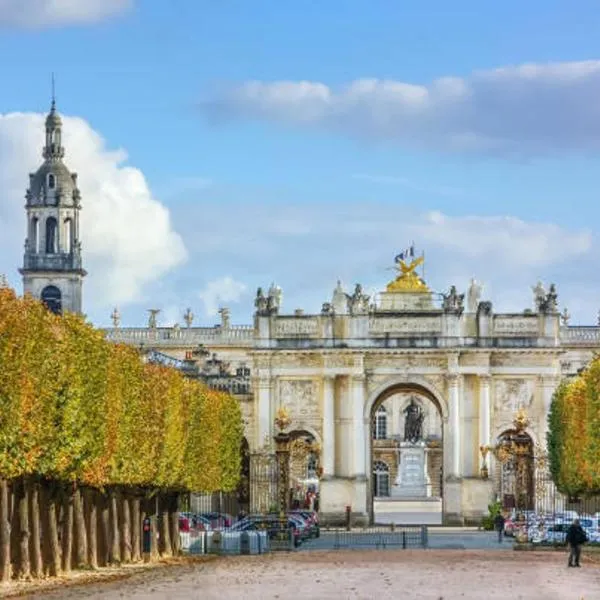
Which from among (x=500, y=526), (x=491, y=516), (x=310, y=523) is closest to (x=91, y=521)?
(x=500, y=526)

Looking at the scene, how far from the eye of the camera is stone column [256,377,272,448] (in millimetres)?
131125

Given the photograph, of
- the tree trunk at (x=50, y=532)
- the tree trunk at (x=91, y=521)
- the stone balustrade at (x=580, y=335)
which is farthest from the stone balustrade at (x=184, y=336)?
the tree trunk at (x=50, y=532)

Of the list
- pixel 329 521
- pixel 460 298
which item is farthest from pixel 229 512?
pixel 460 298

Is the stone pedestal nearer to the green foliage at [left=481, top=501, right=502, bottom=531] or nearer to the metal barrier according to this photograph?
the green foliage at [left=481, top=501, right=502, bottom=531]

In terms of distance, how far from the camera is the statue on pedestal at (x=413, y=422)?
184 metres

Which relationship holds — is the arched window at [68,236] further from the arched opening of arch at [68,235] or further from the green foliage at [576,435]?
the green foliage at [576,435]

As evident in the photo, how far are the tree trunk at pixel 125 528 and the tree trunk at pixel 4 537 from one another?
16.5 m

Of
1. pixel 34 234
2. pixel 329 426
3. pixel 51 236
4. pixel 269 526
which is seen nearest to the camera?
pixel 269 526

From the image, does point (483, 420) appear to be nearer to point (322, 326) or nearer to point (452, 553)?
point (322, 326)

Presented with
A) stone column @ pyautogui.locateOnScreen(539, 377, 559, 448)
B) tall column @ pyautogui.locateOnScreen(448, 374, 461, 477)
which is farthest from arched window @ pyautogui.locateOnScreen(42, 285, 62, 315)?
stone column @ pyautogui.locateOnScreen(539, 377, 559, 448)

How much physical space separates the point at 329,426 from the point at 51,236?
146 ft

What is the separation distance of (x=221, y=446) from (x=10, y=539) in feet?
155

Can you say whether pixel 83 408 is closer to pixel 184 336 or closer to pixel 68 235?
pixel 68 235

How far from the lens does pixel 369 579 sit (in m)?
65.0
